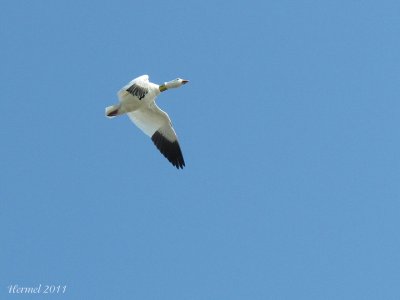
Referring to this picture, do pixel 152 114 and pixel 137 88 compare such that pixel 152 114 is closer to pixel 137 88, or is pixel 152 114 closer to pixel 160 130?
pixel 160 130

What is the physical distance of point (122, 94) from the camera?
824 inches

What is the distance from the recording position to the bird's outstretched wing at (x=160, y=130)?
22.4m

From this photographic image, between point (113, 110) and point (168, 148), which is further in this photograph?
point (168, 148)

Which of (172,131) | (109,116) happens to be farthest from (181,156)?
(109,116)

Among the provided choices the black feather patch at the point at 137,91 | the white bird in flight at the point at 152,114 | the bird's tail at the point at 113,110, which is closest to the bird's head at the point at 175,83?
the white bird in flight at the point at 152,114

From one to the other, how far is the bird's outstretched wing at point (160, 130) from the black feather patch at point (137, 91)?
4.64 feet

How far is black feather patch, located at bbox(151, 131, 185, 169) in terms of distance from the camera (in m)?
22.6

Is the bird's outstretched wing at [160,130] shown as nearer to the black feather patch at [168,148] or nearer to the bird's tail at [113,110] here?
the black feather patch at [168,148]

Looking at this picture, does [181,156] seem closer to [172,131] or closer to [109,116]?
[172,131]

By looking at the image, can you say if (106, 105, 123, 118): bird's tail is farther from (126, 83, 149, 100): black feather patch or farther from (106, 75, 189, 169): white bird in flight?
(126, 83, 149, 100): black feather patch

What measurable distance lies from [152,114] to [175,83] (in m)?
0.97

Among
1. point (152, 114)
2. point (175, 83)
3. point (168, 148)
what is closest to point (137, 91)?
point (175, 83)

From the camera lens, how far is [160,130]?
22609 millimetres

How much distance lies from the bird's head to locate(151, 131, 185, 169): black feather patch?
133cm
